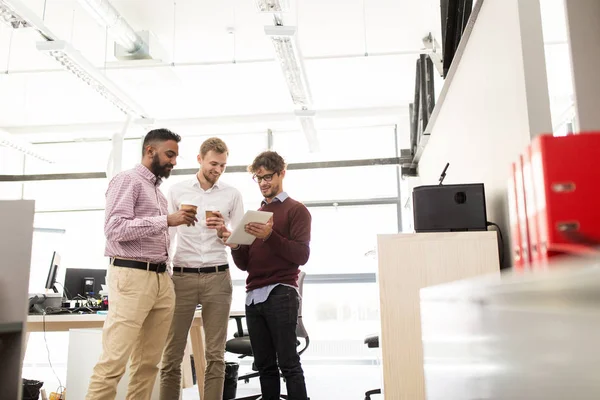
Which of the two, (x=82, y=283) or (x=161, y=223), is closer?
(x=161, y=223)

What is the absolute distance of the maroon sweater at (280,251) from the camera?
220cm

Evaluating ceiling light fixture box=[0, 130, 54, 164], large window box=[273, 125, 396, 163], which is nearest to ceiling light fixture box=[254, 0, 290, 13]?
ceiling light fixture box=[0, 130, 54, 164]

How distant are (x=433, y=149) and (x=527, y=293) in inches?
151

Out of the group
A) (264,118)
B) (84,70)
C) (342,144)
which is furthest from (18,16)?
(342,144)

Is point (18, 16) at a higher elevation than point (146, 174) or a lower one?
higher

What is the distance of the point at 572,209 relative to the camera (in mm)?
1112

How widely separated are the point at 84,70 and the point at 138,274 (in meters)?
2.47

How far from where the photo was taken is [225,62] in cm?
468

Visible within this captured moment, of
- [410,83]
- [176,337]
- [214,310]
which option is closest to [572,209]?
[214,310]

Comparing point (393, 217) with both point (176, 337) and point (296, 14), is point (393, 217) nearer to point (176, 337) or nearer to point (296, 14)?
point (296, 14)

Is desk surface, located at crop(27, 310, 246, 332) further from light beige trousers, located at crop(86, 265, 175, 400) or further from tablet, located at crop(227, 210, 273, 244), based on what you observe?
tablet, located at crop(227, 210, 273, 244)

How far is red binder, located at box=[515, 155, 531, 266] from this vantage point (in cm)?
131

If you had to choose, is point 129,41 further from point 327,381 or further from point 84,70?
point 327,381

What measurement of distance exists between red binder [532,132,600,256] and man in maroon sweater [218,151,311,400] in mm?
1203
